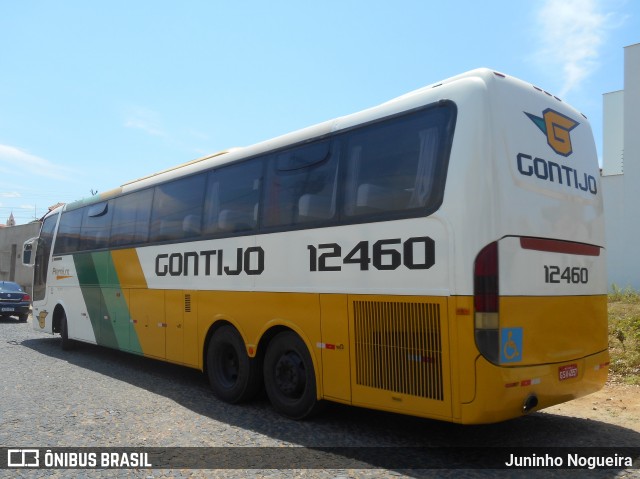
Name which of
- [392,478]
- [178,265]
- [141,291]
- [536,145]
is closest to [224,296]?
[178,265]

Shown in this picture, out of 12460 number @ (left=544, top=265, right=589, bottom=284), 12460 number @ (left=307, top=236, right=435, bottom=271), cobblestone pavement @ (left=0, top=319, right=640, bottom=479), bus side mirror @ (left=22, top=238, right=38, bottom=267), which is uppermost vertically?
bus side mirror @ (left=22, top=238, right=38, bottom=267)

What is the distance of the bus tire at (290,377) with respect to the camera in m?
6.08

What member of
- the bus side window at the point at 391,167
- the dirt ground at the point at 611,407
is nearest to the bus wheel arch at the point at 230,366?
the bus side window at the point at 391,167

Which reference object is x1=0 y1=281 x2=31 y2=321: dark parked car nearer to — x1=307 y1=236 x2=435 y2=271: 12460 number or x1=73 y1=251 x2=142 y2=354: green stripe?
x1=73 y1=251 x2=142 y2=354: green stripe

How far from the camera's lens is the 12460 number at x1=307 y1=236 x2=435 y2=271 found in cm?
492

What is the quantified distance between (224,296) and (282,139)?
2252 mm

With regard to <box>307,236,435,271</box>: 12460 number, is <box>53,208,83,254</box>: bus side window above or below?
above

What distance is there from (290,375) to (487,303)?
2726 millimetres

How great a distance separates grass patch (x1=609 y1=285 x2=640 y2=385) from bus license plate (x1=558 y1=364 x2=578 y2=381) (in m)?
3.49

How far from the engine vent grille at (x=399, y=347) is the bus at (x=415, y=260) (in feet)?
0.05

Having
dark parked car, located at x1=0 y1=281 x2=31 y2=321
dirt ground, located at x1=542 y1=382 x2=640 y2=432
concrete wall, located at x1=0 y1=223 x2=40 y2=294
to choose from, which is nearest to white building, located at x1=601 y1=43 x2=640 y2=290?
dirt ground, located at x1=542 y1=382 x2=640 y2=432

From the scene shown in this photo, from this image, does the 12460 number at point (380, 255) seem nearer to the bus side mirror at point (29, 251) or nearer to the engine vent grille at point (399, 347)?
the engine vent grille at point (399, 347)

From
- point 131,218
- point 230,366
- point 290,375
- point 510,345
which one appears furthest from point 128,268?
point 510,345

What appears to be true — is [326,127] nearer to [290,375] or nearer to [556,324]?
[290,375]
